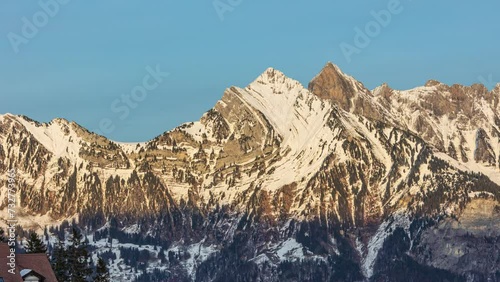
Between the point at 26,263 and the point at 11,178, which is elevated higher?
the point at 11,178

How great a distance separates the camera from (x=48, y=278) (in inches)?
6924

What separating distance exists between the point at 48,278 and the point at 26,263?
295cm

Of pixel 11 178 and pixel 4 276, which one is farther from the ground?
pixel 11 178

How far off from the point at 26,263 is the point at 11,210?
336 inches

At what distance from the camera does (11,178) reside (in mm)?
182250

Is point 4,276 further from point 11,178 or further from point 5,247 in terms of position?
point 11,178

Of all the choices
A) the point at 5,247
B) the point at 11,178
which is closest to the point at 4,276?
the point at 5,247

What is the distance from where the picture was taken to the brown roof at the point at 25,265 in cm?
16900

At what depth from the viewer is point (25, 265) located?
174625mm

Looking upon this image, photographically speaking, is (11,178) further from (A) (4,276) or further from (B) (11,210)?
(A) (4,276)

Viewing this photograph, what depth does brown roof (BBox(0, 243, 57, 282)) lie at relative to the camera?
554 feet

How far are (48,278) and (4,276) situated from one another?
8.71 m

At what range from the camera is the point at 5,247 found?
569ft

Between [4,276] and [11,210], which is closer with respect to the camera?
[4,276]
